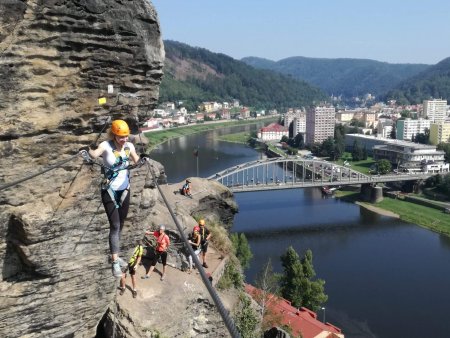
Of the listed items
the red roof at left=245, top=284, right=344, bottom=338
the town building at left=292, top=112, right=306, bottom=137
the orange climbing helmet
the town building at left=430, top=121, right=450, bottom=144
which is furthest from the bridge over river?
the town building at left=292, top=112, right=306, bottom=137

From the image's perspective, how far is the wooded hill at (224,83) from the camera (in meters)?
146

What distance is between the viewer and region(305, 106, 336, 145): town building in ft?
244

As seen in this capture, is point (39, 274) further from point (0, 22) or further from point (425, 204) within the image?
point (425, 204)

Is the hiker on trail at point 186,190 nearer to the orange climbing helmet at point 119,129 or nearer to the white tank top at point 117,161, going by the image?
the white tank top at point 117,161

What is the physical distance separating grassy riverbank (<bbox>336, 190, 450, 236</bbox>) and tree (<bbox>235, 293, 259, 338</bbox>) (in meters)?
26.6

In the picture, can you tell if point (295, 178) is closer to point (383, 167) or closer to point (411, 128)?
point (383, 167)

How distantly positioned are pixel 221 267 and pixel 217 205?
19.1ft

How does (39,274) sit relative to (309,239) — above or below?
above

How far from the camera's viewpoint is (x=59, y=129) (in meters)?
4.96

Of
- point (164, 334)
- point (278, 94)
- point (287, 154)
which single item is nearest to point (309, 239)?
point (164, 334)

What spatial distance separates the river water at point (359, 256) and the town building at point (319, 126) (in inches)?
1179

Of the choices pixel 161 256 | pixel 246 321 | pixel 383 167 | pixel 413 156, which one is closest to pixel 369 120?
pixel 413 156

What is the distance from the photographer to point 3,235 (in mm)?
4828

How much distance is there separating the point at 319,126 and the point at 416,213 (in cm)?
4008
